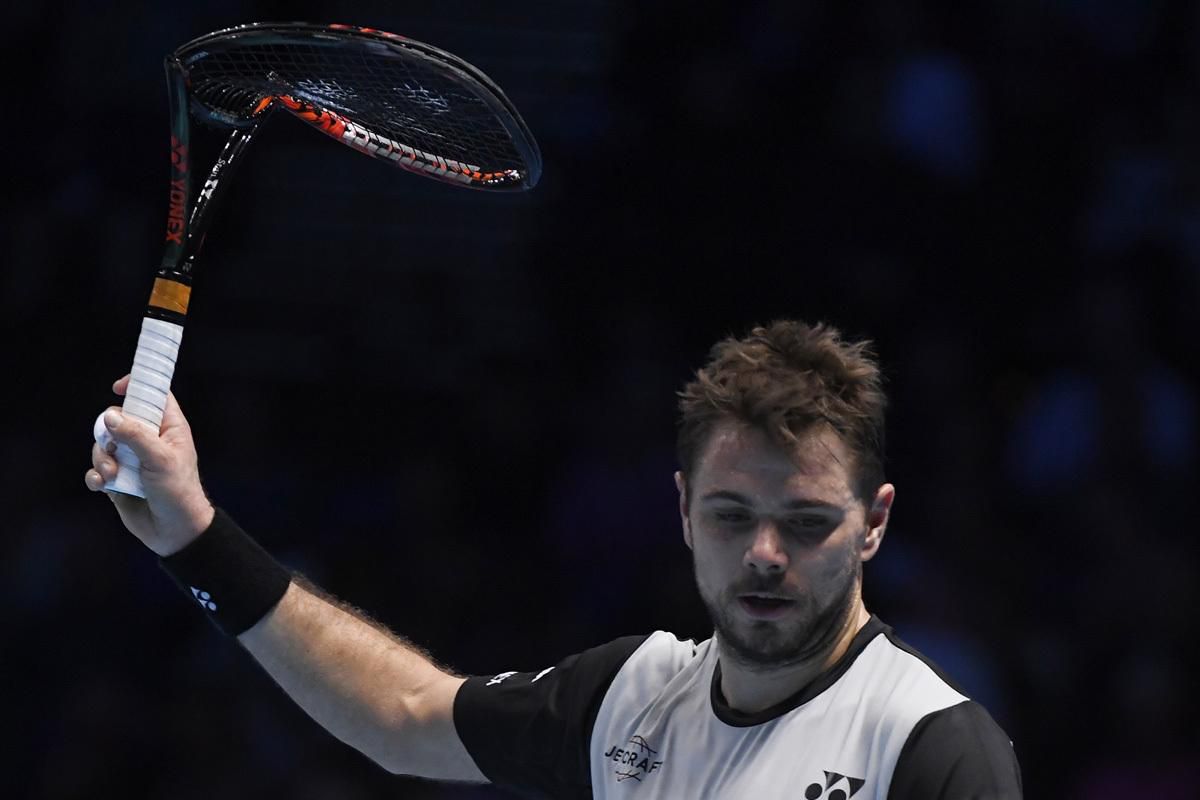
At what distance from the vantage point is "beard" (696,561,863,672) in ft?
10.1

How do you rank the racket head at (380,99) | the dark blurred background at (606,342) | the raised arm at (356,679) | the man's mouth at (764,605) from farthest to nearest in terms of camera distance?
the dark blurred background at (606,342) < the raised arm at (356,679) < the racket head at (380,99) < the man's mouth at (764,605)

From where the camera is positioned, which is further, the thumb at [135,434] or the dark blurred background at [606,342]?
the dark blurred background at [606,342]

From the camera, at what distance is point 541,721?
3578 millimetres

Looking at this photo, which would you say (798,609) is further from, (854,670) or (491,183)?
(491,183)

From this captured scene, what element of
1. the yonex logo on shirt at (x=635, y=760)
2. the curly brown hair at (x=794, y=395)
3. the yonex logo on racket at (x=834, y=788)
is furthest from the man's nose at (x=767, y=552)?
the yonex logo on shirt at (x=635, y=760)

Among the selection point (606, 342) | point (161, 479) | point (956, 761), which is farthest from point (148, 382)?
point (606, 342)

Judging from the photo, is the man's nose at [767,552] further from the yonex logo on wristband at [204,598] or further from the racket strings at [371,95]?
the yonex logo on wristband at [204,598]

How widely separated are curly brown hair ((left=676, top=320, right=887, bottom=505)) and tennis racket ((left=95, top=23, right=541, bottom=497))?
0.61 meters

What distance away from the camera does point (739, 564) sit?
310cm

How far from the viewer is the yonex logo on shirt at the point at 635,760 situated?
10.8 ft

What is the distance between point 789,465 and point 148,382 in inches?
46.3

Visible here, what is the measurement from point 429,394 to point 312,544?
898 millimetres

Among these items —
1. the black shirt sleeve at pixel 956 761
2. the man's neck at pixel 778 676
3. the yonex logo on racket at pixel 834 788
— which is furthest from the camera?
the man's neck at pixel 778 676

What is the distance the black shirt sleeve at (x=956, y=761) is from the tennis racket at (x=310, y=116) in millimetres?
1342
